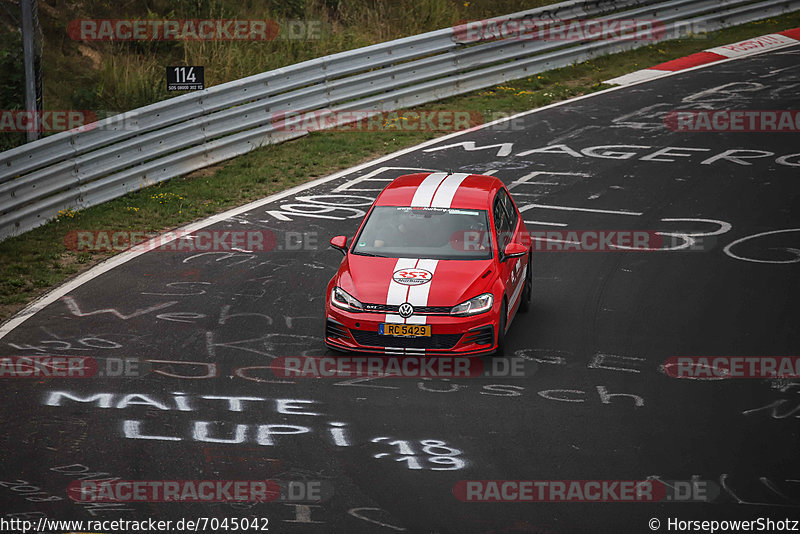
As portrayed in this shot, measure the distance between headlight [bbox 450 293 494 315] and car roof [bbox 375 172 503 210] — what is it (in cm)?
143

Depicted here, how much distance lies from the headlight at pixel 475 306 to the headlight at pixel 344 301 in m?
0.94

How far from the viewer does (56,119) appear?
16547 millimetres

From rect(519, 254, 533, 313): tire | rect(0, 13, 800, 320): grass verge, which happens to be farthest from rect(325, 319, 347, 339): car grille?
rect(0, 13, 800, 320): grass verge

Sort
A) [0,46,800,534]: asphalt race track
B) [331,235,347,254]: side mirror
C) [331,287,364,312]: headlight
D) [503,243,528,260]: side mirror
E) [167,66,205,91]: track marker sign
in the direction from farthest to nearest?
[167,66,205,91]: track marker sign < [331,235,347,254]: side mirror < [503,243,528,260]: side mirror < [331,287,364,312]: headlight < [0,46,800,534]: asphalt race track

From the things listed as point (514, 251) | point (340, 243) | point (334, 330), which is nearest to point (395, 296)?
point (334, 330)

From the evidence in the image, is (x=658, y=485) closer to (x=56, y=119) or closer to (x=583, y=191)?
(x=583, y=191)

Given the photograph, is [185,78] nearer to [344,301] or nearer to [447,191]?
[447,191]

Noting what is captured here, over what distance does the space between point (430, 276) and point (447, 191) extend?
5.21ft

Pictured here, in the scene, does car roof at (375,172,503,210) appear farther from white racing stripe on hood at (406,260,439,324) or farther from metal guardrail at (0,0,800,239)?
metal guardrail at (0,0,800,239)

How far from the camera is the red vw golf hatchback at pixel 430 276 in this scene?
9.42 metres

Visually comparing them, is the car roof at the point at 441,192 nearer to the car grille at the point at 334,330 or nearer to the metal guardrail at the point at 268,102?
the car grille at the point at 334,330

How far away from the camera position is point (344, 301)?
9.67 meters

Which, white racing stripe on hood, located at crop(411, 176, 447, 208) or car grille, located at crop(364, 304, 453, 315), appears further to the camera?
white racing stripe on hood, located at crop(411, 176, 447, 208)

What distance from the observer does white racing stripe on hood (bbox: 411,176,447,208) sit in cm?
1068
